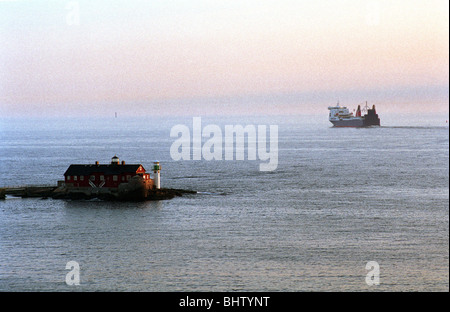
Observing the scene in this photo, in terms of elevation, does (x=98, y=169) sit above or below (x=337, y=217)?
above

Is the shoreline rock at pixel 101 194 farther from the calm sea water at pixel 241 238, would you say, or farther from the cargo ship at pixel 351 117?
the cargo ship at pixel 351 117

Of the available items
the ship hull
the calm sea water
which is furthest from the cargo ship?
the calm sea water

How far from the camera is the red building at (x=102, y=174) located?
1604 inches

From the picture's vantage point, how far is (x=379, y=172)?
194ft

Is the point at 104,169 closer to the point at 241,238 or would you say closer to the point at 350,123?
the point at 241,238

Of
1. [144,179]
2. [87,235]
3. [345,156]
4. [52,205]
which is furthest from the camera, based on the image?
[345,156]

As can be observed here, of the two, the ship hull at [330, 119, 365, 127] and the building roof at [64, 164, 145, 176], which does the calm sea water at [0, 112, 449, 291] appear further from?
the ship hull at [330, 119, 365, 127]

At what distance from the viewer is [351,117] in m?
174

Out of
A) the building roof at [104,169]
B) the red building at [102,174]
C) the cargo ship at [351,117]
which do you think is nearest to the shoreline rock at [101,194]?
the red building at [102,174]

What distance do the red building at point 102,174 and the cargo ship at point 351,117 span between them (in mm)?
134631

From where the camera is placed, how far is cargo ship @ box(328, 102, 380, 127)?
171375 mm
